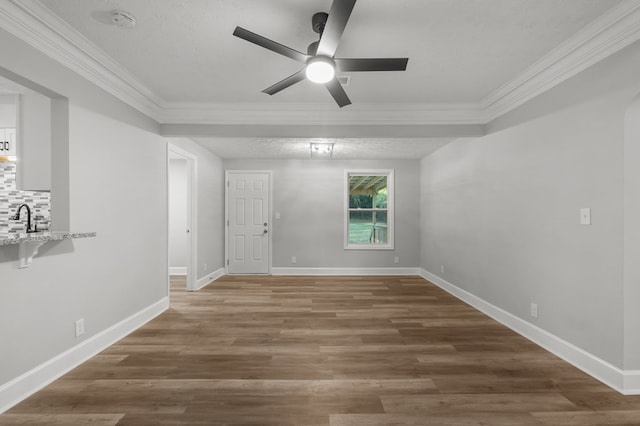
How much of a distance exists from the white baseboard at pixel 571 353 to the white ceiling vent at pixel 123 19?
417cm

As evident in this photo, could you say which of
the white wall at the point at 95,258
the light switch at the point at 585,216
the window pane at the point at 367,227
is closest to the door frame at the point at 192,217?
the white wall at the point at 95,258

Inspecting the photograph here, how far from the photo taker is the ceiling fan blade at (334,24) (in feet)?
4.89

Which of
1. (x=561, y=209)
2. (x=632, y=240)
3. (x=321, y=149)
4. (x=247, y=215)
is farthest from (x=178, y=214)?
(x=632, y=240)

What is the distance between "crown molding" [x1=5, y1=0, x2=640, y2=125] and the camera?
1933mm

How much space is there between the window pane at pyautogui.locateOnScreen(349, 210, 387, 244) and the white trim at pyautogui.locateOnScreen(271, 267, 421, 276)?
60 cm

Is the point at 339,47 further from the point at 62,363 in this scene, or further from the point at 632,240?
the point at 62,363

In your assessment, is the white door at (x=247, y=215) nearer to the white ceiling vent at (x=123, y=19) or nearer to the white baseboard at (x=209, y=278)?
the white baseboard at (x=209, y=278)

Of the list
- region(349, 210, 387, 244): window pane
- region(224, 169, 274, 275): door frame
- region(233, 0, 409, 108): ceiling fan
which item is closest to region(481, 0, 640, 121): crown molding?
region(233, 0, 409, 108): ceiling fan

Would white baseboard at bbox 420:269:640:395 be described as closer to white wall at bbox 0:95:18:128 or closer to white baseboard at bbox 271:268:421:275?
white baseboard at bbox 271:268:421:275

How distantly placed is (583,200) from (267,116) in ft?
10.6

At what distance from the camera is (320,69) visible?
1.95 metres

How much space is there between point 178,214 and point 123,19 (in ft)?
15.0

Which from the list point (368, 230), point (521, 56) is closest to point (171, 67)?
point (521, 56)

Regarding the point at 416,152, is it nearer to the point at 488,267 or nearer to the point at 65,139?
the point at 488,267
